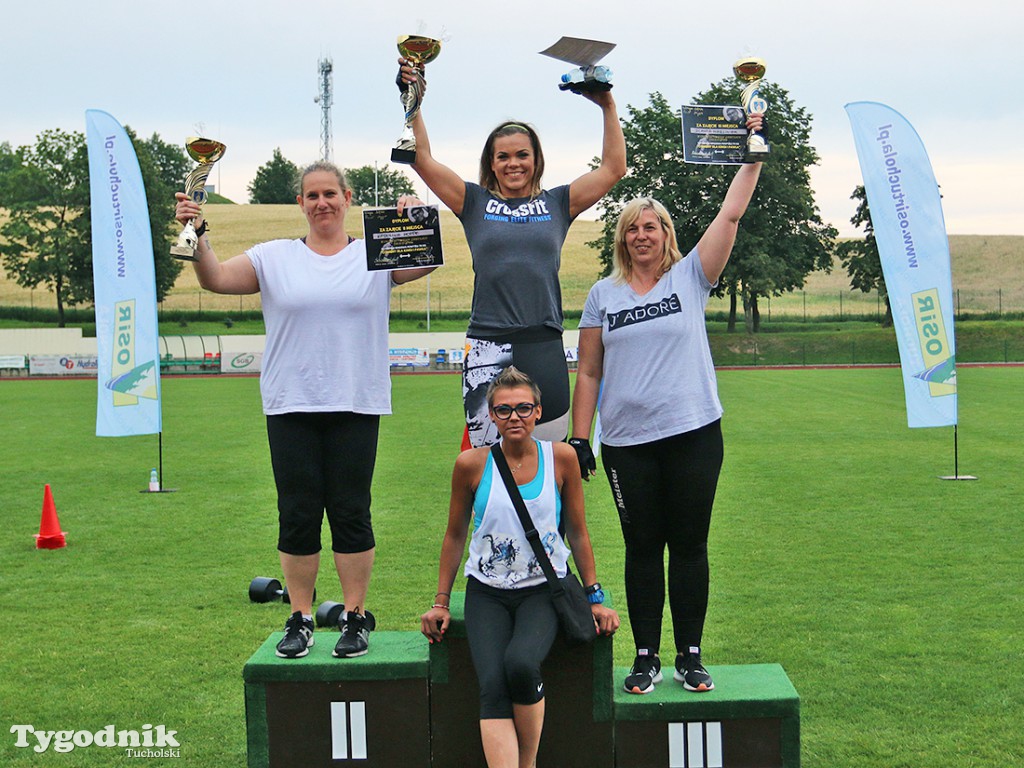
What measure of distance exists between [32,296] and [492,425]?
63994mm

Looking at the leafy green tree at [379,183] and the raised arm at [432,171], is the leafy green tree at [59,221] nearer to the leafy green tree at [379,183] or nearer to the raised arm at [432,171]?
the leafy green tree at [379,183]

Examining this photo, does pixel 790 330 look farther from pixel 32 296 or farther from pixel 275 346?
pixel 275 346

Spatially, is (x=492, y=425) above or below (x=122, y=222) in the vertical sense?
below

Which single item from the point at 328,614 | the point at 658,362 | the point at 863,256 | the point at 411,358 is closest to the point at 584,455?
the point at 658,362

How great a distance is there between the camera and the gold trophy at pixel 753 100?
13.0ft

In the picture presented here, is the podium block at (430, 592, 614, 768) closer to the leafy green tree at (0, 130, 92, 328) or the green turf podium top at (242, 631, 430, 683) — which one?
the green turf podium top at (242, 631, 430, 683)

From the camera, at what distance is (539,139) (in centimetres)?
404

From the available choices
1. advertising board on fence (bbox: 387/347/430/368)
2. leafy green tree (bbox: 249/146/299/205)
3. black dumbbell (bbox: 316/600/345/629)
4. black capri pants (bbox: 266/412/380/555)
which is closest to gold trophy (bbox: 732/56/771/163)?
black capri pants (bbox: 266/412/380/555)

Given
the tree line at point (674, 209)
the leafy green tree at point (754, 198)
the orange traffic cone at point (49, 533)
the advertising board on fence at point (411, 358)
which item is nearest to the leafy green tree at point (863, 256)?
the tree line at point (674, 209)

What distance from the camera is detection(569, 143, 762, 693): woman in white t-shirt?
12.7ft

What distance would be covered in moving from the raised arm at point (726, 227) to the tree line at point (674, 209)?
124 ft

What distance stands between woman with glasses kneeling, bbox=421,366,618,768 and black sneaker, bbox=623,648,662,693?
0.78ft

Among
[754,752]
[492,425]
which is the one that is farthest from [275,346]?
[754,752]

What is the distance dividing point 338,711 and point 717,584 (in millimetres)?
3713
